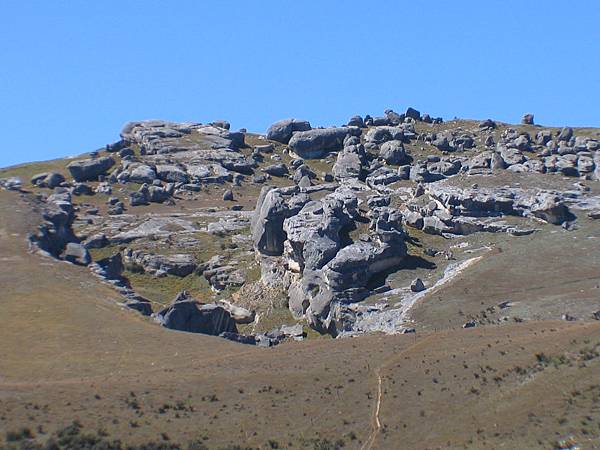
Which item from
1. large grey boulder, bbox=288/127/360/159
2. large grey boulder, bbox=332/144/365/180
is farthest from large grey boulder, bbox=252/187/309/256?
large grey boulder, bbox=288/127/360/159

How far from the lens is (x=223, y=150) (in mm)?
151250

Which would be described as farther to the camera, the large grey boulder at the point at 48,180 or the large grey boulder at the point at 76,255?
the large grey boulder at the point at 48,180

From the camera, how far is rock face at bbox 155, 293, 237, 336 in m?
78.3

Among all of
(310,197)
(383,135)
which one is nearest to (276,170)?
(383,135)

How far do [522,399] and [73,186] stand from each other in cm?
10126

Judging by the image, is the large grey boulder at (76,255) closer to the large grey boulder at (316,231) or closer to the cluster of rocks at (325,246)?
the cluster of rocks at (325,246)

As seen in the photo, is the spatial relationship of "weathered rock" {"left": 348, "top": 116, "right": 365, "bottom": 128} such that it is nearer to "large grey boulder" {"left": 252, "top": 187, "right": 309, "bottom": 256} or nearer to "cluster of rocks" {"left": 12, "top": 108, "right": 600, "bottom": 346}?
"cluster of rocks" {"left": 12, "top": 108, "right": 600, "bottom": 346}

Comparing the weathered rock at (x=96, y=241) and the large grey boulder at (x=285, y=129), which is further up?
the large grey boulder at (x=285, y=129)

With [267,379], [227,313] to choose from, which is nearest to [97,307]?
[227,313]

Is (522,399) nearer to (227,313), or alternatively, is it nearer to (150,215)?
(227,313)

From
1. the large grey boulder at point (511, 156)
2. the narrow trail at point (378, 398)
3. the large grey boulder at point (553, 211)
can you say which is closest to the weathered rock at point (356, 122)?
the large grey boulder at point (511, 156)

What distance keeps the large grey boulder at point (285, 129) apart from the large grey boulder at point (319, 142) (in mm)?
8128

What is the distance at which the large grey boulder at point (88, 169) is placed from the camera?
465ft

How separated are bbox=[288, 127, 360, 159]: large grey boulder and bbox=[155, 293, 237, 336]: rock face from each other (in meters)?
68.3
